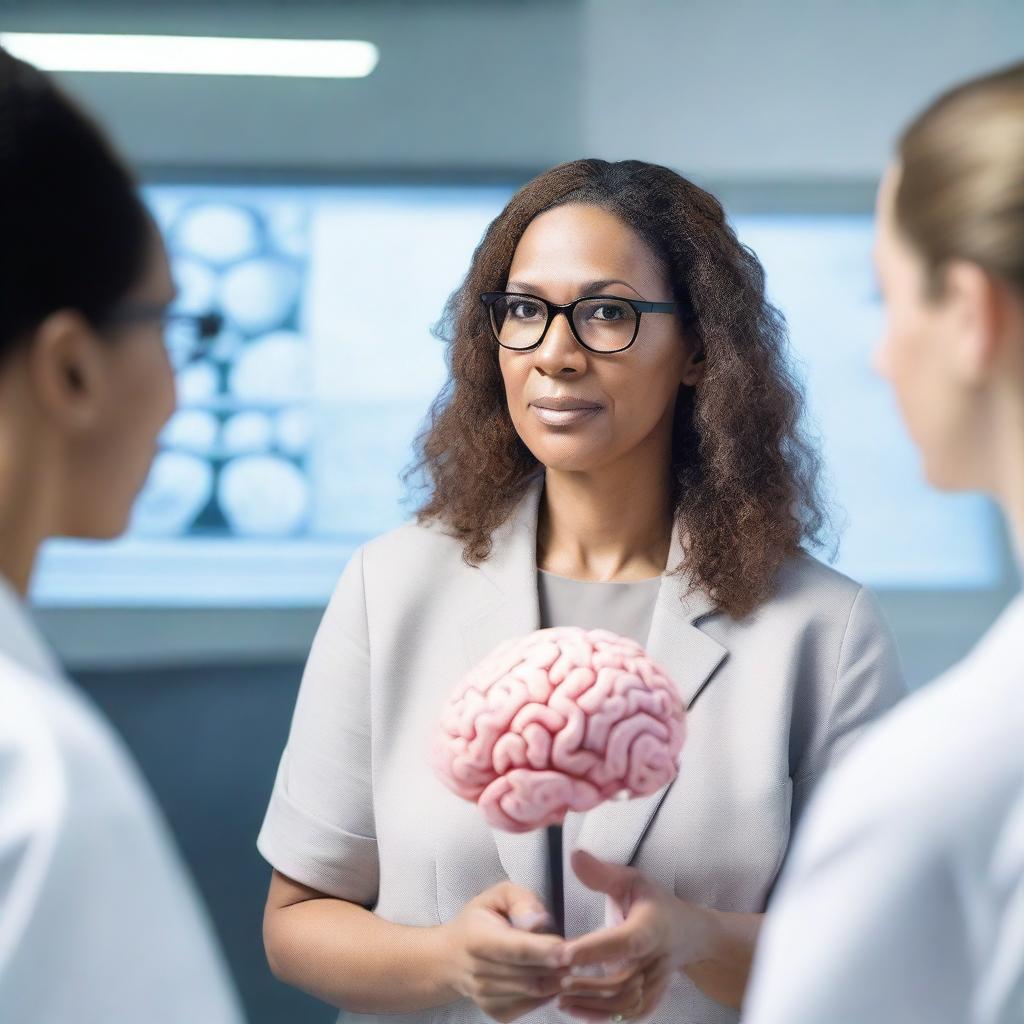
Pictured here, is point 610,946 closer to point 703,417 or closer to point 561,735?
point 561,735

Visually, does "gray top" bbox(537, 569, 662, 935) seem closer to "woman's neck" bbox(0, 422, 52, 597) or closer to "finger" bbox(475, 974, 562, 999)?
"finger" bbox(475, 974, 562, 999)

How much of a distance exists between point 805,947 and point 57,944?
0.41m

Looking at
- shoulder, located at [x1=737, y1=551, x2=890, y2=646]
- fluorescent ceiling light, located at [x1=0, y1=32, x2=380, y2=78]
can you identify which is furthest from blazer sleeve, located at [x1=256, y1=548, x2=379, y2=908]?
fluorescent ceiling light, located at [x1=0, y1=32, x2=380, y2=78]

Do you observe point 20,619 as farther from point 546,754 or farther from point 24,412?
point 546,754

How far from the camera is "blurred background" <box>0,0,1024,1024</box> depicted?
2.84m

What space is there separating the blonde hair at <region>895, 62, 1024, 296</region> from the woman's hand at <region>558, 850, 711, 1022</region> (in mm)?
625

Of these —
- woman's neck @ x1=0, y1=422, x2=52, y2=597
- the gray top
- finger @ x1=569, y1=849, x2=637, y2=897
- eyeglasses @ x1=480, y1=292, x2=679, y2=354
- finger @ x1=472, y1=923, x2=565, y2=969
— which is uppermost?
eyeglasses @ x1=480, y1=292, x2=679, y2=354

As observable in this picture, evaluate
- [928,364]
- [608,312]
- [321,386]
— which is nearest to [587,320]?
[608,312]

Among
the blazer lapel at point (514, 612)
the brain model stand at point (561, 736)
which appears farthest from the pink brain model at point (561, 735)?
the blazer lapel at point (514, 612)

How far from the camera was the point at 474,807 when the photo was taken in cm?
132

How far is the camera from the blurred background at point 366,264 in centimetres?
284

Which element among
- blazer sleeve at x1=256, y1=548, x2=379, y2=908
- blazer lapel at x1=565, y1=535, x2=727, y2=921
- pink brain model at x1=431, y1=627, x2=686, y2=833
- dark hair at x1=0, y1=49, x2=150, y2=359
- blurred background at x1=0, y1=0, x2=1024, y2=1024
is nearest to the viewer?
dark hair at x1=0, y1=49, x2=150, y2=359

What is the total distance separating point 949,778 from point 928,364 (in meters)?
0.27

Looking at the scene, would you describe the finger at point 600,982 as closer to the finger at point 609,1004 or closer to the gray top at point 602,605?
the finger at point 609,1004
